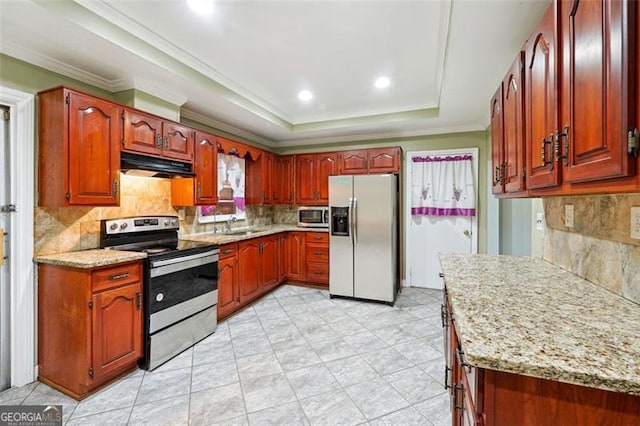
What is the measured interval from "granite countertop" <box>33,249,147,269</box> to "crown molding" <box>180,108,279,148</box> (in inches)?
74.2

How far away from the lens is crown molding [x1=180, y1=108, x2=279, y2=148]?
347 centimetres

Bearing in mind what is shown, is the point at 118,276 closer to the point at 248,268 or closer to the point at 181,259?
the point at 181,259

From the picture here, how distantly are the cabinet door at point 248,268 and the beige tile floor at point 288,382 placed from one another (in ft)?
1.41

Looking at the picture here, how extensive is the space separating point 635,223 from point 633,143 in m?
0.69

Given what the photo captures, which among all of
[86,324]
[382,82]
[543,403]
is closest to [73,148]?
[86,324]

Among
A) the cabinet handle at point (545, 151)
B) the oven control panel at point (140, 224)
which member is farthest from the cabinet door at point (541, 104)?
the oven control panel at point (140, 224)

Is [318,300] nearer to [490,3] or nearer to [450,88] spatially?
[450,88]

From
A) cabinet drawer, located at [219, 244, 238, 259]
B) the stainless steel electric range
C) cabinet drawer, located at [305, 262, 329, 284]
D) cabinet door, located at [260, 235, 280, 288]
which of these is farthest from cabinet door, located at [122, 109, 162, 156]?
cabinet drawer, located at [305, 262, 329, 284]

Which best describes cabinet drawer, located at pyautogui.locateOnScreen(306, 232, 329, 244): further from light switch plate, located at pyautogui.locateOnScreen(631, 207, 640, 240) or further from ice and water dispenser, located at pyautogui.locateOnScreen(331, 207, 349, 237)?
light switch plate, located at pyautogui.locateOnScreen(631, 207, 640, 240)

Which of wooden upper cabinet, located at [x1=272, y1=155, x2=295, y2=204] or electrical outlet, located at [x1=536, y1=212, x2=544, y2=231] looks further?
wooden upper cabinet, located at [x1=272, y1=155, x2=295, y2=204]

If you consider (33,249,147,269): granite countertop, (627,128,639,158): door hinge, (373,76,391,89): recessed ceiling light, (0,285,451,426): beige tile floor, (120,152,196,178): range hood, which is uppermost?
(373,76,391,89): recessed ceiling light

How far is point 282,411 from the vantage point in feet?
6.07

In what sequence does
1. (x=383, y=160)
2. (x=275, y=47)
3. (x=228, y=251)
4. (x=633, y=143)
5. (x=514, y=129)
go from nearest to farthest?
1. (x=633, y=143)
2. (x=514, y=129)
3. (x=275, y=47)
4. (x=228, y=251)
5. (x=383, y=160)

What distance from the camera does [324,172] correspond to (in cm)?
470
